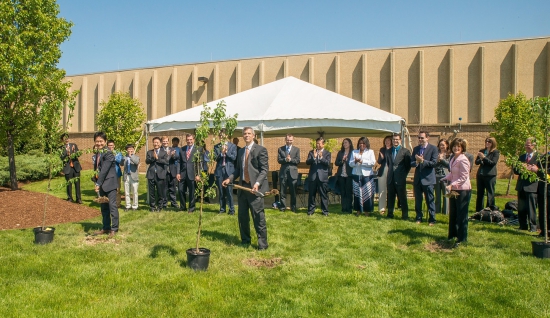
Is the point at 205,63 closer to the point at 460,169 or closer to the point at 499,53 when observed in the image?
the point at 499,53

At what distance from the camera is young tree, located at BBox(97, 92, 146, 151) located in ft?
52.1

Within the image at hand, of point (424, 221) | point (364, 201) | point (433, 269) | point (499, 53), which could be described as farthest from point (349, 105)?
point (499, 53)

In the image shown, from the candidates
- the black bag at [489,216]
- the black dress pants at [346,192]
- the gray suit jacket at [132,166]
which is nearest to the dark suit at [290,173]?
the black dress pants at [346,192]

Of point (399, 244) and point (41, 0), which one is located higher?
point (41, 0)

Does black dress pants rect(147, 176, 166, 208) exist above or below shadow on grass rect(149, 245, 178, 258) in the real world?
above

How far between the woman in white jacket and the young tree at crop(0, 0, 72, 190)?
8.33m

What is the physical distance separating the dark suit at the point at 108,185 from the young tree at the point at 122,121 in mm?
7912

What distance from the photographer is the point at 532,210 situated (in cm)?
823

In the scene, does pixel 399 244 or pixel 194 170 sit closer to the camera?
pixel 399 244

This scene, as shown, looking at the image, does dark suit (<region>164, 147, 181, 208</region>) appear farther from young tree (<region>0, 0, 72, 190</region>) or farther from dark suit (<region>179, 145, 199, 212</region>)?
young tree (<region>0, 0, 72, 190</region>)

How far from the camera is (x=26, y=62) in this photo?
1256cm

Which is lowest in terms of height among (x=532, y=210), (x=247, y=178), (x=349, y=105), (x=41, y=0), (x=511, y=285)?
(x=511, y=285)

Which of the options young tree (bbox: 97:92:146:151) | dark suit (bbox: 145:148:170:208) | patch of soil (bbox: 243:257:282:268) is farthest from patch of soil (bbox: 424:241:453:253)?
young tree (bbox: 97:92:146:151)

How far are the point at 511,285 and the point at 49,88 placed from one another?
13.4 metres
